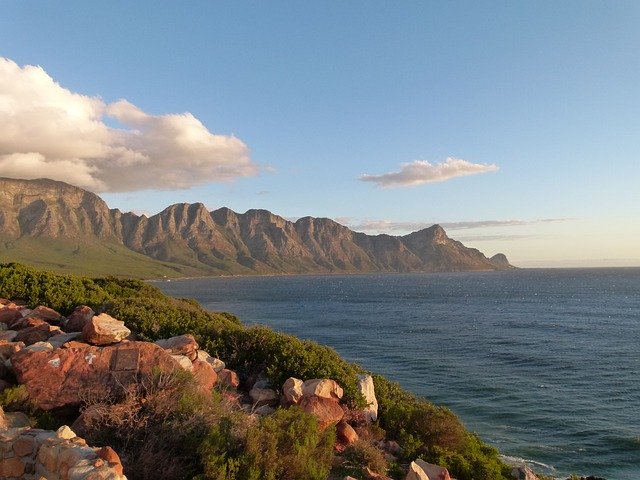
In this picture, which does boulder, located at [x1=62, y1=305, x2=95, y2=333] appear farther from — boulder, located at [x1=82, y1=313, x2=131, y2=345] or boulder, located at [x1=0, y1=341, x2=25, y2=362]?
boulder, located at [x1=0, y1=341, x2=25, y2=362]

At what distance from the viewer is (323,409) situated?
1081 cm

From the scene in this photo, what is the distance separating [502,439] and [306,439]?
22589mm

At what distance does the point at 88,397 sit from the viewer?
9797mm

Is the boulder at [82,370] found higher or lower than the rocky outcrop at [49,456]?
higher

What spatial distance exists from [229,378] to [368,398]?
153 inches

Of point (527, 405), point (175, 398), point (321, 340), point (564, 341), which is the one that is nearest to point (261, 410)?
point (175, 398)

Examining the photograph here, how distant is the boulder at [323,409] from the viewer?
34.6 feet

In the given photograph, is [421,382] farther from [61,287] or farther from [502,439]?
[61,287]

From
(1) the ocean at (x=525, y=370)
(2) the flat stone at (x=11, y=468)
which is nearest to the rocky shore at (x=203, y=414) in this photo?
(2) the flat stone at (x=11, y=468)

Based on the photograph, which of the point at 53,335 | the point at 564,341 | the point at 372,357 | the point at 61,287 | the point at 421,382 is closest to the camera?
the point at 53,335

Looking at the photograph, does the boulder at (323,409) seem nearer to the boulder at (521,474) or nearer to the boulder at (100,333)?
the boulder at (100,333)

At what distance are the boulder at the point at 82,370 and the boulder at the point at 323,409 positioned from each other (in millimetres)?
3114

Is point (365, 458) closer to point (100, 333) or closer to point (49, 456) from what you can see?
point (49, 456)

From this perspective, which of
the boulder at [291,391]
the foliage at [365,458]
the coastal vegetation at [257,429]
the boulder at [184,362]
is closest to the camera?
the coastal vegetation at [257,429]
